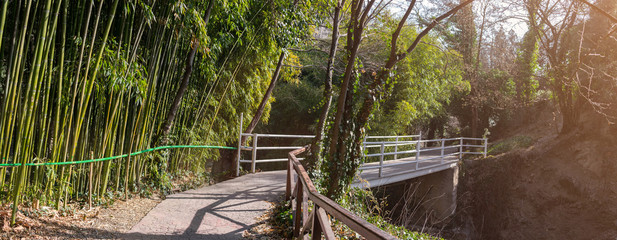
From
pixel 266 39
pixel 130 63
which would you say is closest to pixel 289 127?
pixel 266 39

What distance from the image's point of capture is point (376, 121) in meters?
14.5

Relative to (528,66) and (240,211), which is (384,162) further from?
(528,66)

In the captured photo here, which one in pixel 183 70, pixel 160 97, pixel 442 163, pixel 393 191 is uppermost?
pixel 183 70

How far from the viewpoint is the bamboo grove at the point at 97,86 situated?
340 cm

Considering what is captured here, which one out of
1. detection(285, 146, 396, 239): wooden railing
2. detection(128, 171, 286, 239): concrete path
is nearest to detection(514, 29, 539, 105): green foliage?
detection(128, 171, 286, 239): concrete path

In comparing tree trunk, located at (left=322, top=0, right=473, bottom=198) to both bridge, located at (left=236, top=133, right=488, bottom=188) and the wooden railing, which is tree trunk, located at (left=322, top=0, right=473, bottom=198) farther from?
the wooden railing

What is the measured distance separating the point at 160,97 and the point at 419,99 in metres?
10.6

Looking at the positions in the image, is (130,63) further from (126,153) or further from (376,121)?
(376,121)

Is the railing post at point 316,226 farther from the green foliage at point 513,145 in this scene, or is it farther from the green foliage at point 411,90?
the green foliage at point 513,145

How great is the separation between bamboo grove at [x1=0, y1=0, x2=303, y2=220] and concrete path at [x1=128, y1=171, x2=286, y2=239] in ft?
1.99

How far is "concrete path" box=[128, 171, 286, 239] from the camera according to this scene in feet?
13.3

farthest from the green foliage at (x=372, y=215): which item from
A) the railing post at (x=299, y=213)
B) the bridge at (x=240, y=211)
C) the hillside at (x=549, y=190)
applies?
the hillside at (x=549, y=190)

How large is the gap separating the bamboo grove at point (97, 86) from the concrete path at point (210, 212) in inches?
23.9

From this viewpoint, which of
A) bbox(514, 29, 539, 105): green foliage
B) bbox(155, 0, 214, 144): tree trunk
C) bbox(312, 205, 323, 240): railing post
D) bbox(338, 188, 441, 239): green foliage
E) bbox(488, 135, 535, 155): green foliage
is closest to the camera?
bbox(312, 205, 323, 240): railing post
